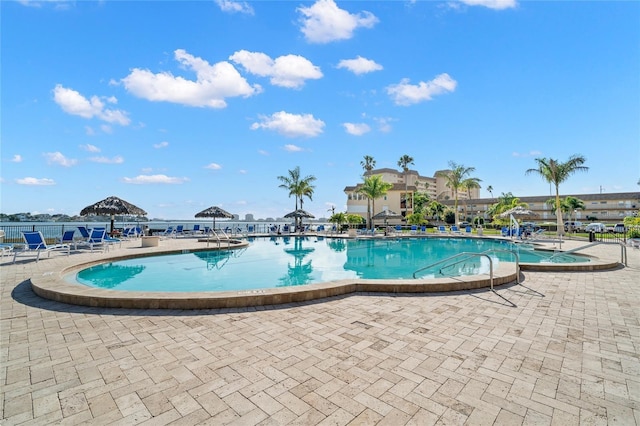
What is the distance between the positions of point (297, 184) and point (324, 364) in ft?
95.2

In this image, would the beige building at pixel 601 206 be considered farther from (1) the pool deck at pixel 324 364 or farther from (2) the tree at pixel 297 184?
(1) the pool deck at pixel 324 364

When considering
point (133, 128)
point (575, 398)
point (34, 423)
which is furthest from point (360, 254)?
point (133, 128)

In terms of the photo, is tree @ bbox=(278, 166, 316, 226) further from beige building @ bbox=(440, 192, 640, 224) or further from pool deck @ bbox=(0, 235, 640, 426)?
beige building @ bbox=(440, 192, 640, 224)

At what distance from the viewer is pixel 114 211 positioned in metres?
17.3

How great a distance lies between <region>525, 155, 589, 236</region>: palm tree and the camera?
24247 millimetres

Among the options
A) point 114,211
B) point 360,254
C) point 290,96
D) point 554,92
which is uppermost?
point 290,96

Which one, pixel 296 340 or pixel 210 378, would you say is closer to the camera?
pixel 210 378

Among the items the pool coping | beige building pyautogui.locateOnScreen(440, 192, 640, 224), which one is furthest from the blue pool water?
beige building pyautogui.locateOnScreen(440, 192, 640, 224)

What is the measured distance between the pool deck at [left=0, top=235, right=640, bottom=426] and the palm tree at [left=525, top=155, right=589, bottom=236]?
25219 mm

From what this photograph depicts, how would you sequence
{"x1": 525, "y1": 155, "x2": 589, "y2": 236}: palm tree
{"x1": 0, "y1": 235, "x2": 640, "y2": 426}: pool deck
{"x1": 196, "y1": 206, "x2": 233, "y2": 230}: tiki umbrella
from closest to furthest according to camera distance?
{"x1": 0, "y1": 235, "x2": 640, "y2": 426}: pool deck → {"x1": 196, "y1": 206, "x2": 233, "y2": 230}: tiki umbrella → {"x1": 525, "y1": 155, "x2": 589, "y2": 236}: palm tree

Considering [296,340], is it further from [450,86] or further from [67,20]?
[450,86]

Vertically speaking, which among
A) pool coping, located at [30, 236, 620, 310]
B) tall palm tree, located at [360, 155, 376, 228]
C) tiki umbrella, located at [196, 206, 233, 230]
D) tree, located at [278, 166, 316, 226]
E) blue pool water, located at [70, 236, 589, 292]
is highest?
tall palm tree, located at [360, 155, 376, 228]

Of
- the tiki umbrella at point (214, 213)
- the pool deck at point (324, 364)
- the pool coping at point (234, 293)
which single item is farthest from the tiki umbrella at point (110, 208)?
the pool deck at point (324, 364)

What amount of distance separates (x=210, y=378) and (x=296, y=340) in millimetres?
1124
